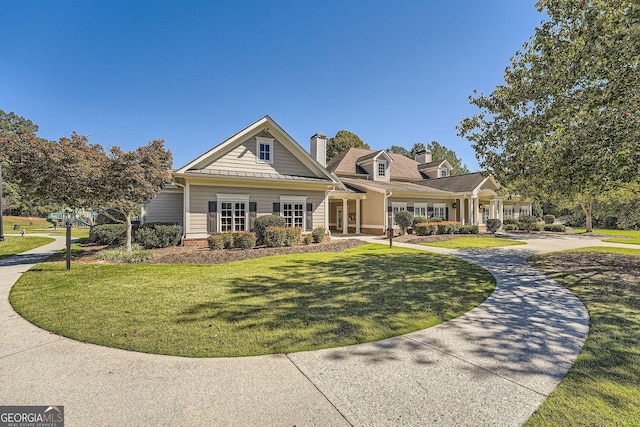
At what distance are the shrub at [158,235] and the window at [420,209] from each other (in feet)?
57.2

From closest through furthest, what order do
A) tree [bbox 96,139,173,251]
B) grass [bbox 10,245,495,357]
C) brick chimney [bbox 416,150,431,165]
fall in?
grass [bbox 10,245,495,357] < tree [bbox 96,139,173,251] < brick chimney [bbox 416,150,431,165]

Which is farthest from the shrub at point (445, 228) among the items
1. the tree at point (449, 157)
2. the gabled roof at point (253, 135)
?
the tree at point (449, 157)

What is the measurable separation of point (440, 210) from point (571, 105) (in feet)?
56.9

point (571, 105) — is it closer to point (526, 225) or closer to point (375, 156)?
point (375, 156)

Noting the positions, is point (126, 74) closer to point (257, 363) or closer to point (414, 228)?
point (257, 363)

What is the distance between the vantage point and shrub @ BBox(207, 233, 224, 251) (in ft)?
41.8

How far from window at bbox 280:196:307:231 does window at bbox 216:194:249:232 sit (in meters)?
2.13

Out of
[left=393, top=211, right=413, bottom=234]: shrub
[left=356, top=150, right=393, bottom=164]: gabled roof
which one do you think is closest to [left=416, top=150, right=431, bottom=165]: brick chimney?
[left=356, top=150, right=393, bottom=164]: gabled roof

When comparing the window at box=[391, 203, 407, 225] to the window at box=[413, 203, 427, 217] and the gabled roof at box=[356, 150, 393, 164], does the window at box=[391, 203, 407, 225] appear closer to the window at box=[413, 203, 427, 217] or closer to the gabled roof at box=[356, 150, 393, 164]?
the window at box=[413, 203, 427, 217]

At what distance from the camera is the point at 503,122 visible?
10289mm

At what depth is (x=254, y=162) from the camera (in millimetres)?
15234

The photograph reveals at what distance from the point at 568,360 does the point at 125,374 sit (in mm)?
5056

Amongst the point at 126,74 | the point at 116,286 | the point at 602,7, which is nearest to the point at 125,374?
the point at 116,286

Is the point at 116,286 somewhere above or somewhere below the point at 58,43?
below
